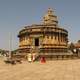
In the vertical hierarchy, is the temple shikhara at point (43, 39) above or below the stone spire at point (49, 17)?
below

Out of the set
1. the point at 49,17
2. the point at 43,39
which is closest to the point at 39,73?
the point at 43,39

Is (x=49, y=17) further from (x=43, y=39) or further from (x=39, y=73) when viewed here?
(x=39, y=73)

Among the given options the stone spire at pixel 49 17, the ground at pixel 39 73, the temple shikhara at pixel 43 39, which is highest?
the stone spire at pixel 49 17

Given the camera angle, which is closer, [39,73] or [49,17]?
[39,73]

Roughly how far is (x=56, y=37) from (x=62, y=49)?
11.5 ft

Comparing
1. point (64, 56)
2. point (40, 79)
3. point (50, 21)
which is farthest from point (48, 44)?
point (40, 79)

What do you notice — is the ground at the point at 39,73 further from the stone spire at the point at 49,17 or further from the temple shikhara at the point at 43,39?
the stone spire at the point at 49,17

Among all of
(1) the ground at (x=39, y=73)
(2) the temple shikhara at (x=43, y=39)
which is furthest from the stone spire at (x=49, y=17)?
(1) the ground at (x=39, y=73)

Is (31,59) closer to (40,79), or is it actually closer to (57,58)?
(57,58)

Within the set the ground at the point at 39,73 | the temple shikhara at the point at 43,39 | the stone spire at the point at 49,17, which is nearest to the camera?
the ground at the point at 39,73

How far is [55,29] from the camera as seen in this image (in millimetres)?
56844

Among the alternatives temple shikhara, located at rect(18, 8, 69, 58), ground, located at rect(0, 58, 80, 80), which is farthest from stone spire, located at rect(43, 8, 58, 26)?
ground, located at rect(0, 58, 80, 80)

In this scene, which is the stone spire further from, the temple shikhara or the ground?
the ground

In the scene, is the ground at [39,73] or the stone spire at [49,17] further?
the stone spire at [49,17]
